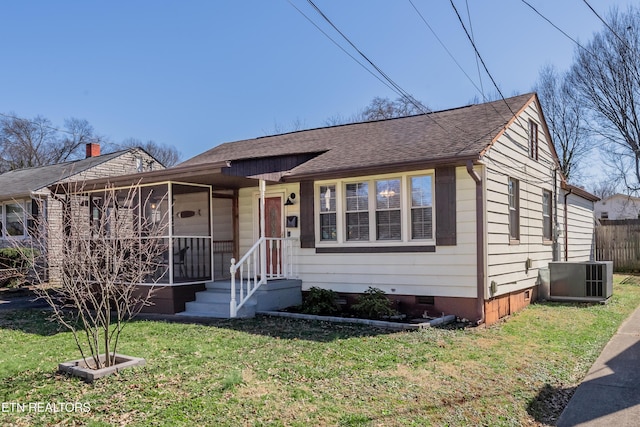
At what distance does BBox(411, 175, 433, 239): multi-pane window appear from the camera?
8.84m

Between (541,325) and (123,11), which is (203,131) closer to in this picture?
(123,11)

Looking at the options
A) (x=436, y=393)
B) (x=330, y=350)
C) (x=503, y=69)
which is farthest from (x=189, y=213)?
(x=436, y=393)

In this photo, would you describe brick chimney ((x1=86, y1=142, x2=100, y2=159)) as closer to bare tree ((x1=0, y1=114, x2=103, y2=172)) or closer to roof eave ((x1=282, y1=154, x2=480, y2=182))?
roof eave ((x1=282, y1=154, x2=480, y2=182))

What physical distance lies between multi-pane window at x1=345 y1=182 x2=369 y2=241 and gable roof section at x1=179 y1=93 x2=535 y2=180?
53 centimetres

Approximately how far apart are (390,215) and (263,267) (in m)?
2.59

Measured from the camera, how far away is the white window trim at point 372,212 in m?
8.82

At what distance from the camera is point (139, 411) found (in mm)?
4168

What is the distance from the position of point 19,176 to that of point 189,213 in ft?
40.5

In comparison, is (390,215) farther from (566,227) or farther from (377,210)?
(566,227)

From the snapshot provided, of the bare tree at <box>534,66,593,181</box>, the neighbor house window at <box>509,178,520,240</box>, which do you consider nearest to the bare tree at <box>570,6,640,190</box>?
the bare tree at <box>534,66,593,181</box>

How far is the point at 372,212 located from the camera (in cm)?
938

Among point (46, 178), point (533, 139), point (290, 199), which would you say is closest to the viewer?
point (290, 199)

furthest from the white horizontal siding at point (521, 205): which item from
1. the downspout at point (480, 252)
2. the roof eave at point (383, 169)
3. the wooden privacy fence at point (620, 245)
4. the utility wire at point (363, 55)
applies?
the wooden privacy fence at point (620, 245)

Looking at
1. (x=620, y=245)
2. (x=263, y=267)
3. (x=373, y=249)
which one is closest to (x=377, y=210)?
(x=373, y=249)
